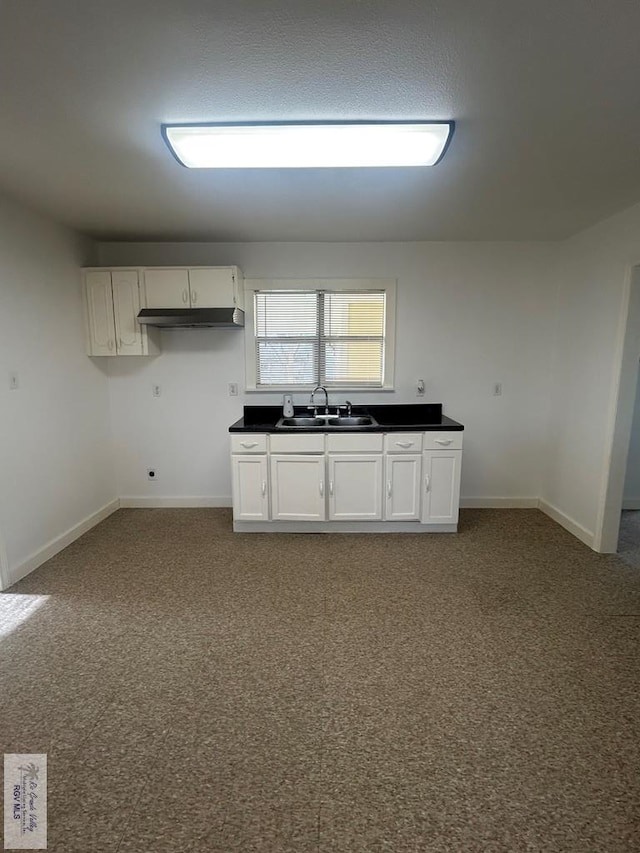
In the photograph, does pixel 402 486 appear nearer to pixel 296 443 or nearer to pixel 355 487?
pixel 355 487

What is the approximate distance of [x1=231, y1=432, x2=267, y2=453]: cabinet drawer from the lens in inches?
134

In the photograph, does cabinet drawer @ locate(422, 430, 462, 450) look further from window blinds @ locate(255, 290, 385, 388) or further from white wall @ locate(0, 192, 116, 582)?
white wall @ locate(0, 192, 116, 582)

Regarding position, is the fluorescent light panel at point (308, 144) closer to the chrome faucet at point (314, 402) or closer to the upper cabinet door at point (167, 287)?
the upper cabinet door at point (167, 287)

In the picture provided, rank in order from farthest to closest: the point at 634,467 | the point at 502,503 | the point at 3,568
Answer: the point at 502,503
the point at 634,467
the point at 3,568

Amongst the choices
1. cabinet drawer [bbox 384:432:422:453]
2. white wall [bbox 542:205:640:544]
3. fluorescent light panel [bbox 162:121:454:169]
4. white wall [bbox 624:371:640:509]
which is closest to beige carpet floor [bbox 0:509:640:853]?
white wall [bbox 542:205:640:544]

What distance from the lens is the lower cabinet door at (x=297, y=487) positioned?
3426mm

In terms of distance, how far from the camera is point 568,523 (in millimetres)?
3586

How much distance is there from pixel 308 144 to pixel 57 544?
3.27m

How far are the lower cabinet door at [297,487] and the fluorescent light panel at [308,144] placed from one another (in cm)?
209

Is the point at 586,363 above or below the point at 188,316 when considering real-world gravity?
below

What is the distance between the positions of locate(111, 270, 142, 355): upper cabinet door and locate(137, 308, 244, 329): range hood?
12cm

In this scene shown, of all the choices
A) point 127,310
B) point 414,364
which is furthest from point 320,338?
point 127,310

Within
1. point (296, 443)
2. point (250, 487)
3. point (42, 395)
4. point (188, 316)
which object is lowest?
point (250, 487)

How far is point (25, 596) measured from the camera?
260 centimetres
